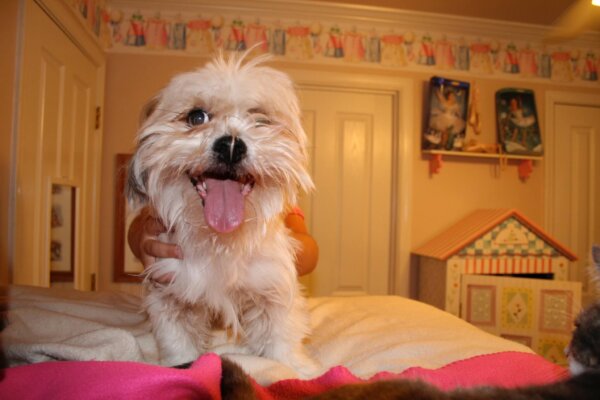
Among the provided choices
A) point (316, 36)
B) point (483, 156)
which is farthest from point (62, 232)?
point (483, 156)

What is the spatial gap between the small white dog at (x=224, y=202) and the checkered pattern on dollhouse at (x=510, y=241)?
2017 mm

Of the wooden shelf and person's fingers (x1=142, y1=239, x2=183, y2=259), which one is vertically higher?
the wooden shelf

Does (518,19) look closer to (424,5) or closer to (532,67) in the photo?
(532,67)

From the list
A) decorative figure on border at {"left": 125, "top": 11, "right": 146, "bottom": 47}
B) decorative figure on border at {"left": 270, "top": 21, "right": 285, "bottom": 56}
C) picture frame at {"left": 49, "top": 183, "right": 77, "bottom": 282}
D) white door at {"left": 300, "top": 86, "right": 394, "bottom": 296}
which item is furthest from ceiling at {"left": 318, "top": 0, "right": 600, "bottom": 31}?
picture frame at {"left": 49, "top": 183, "right": 77, "bottom": 282}

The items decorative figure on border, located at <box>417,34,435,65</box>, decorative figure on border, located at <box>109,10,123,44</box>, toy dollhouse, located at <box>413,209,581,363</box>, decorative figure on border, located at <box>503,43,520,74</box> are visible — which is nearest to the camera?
toy dollhouse, located at <box>413,209,581,363</box>

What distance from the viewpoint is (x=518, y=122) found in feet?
11.3

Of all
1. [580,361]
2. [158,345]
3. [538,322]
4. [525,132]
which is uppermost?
[525,132]

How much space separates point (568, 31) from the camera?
11.0 feet

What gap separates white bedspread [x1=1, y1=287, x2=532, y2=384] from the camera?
0.88 m

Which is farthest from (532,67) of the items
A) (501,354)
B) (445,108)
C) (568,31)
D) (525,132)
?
(501,354)

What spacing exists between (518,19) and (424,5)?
87 centimetres

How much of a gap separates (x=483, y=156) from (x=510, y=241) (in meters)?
0.88

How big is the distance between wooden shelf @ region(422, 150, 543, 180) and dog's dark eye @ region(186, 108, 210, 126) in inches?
99.0

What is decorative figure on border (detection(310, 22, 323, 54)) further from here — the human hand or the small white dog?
the human hand
